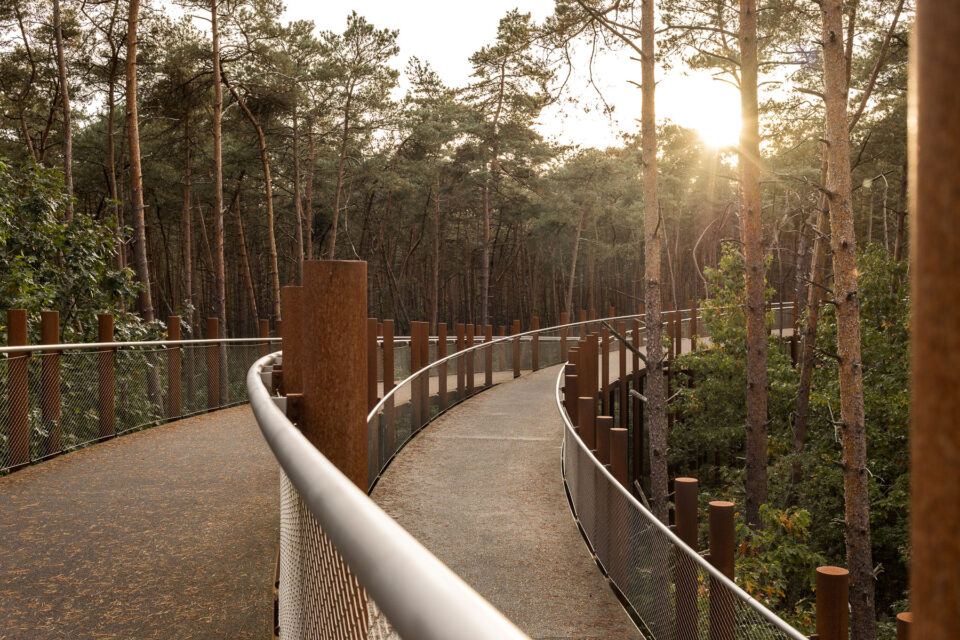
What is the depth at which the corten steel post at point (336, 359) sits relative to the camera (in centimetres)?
273

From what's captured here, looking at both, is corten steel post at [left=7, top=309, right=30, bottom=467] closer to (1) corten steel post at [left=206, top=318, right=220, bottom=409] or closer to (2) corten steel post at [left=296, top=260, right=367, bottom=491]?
(1) corten steel post at [left=206, top=318, right=220, bottom=409]

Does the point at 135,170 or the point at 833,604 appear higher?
the point at 135,170

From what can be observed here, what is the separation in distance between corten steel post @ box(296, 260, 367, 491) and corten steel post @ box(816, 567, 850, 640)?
3.72 metres

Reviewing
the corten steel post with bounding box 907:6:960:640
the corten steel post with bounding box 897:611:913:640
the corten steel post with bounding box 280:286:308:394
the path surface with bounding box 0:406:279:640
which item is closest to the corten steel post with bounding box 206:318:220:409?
the path surface with bounding box 0:406:279:640

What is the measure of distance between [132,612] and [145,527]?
71.2 inches

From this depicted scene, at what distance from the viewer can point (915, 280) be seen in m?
0.40

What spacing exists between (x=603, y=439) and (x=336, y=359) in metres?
8.06

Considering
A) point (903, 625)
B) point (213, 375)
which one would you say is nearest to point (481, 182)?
point (213, 375)

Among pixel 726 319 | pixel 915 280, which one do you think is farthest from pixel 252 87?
pixel 915 280

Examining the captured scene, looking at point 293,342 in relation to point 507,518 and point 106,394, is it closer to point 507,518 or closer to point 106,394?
point 507,518

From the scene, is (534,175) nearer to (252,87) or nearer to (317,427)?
(252,87)

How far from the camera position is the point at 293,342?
3.65m

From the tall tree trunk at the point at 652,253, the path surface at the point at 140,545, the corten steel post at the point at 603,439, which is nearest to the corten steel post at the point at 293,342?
the path surface at the point at 140,545

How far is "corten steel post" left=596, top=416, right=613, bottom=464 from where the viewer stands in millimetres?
10258
